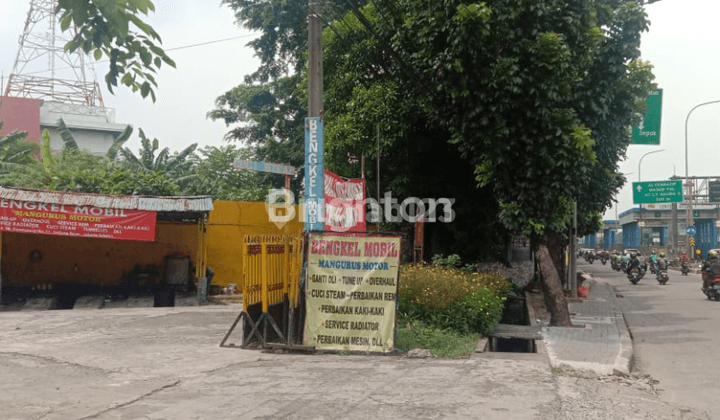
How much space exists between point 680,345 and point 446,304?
420cm

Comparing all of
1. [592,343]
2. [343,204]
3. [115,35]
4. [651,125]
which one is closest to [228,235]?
[343,204]

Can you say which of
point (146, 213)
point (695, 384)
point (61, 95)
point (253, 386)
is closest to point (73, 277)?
point (146, 213)

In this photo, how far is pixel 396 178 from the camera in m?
17.8

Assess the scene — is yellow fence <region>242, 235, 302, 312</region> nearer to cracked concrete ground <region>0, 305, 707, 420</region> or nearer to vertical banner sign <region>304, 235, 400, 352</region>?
vertical banner sign <region>304, 235, 400, 352</region>

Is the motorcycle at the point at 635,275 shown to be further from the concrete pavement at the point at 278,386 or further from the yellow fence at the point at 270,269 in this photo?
the yellow fence at the point at 270,269

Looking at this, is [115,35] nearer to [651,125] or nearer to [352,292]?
[352,292]

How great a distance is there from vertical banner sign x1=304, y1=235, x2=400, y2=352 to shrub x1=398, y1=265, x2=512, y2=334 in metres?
1.84

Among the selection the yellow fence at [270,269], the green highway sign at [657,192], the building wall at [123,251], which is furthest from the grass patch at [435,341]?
the green highway sign at [657,192]

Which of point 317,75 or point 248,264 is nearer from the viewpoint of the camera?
point 248,264

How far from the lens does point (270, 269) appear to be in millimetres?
9461

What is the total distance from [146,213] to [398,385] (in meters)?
11.1

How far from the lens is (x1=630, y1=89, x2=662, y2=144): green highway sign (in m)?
20.2

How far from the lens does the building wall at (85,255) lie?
58.7 feet

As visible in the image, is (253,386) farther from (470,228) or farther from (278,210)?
(278,210)
